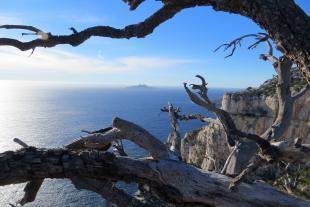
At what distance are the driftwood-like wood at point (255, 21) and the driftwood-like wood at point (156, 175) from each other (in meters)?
1.49

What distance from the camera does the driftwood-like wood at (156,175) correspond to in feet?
15.7

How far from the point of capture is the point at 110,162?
5.04 m

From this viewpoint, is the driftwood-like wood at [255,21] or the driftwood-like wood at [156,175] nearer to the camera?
the driftwood-like wood at [255,21]

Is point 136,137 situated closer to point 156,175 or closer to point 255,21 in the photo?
point 156,175

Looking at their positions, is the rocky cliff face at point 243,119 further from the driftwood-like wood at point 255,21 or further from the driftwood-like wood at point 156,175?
the driftwood-like wood at point 255,21

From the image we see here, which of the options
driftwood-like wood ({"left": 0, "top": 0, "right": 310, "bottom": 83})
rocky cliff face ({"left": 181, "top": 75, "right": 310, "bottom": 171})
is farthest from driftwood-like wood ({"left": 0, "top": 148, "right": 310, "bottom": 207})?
rocky cliff face ({"left": 181, "top": 75, "right": 310, "bottom": 171})

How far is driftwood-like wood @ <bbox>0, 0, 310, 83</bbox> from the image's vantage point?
4105 millimetres

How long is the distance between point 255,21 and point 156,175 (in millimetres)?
2322

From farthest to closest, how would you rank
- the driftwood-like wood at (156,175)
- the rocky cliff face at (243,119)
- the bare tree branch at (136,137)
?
the rocky cliff face at (243,119), the bare tree branch at (136,137), the driftwood-like wood at (156,175)

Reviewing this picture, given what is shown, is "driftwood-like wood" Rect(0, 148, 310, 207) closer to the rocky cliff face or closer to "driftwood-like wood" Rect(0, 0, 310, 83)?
"driftwood-like wood" Rect(0, 0, 310, 83)

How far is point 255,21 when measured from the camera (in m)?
4.51

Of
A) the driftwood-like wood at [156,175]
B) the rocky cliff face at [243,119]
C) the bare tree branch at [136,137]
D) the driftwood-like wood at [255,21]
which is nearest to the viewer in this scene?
the driftwood-like wood at [255,21]

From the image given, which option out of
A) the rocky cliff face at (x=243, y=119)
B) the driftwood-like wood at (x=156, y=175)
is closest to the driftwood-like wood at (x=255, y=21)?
the driftwood-like wood at (x=156, y=175)

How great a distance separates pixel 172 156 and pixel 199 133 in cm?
8921
